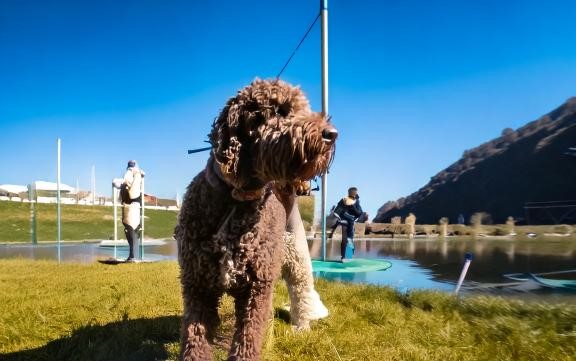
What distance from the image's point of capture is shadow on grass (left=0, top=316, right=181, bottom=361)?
269 cm

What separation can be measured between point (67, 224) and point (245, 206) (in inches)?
752

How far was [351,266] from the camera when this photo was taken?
7.52 metres

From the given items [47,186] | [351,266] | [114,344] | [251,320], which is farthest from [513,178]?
[47,186]

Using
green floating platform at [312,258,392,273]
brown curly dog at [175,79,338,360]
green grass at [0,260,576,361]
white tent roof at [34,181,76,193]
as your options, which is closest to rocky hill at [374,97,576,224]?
green floating platform at [312,258,392,273]

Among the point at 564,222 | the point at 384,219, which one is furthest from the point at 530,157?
the point at 384,219

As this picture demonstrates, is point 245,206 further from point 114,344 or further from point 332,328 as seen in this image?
point 332,328

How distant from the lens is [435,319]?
353 cm

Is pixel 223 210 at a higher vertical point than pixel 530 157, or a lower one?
lower

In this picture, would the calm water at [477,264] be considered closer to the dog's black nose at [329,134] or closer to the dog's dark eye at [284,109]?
the dog's black nose at [329,134]

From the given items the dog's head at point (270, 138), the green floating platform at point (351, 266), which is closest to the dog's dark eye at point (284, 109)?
the dog's head at point (270, 138)

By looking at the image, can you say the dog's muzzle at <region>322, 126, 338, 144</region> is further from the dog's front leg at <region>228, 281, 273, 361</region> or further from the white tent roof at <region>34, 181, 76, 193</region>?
the white tent roof at <region>34, 181, 76, 193</region>

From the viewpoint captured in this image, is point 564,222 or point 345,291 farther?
point 564,222

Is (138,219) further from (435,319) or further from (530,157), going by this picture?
(530,157)

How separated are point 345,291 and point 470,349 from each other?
200cm
